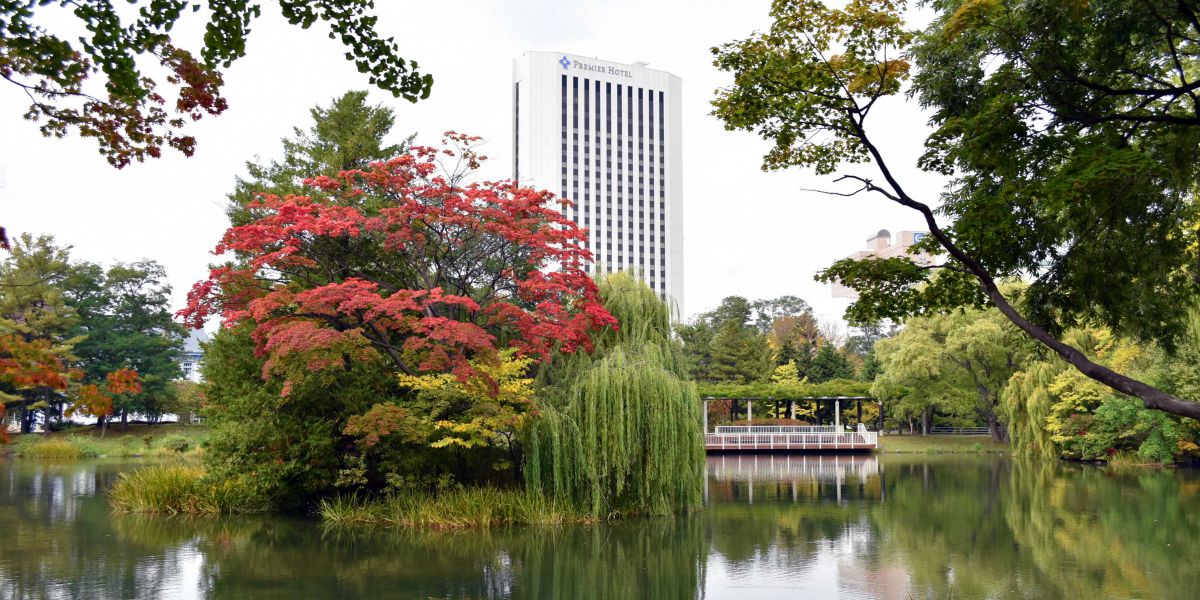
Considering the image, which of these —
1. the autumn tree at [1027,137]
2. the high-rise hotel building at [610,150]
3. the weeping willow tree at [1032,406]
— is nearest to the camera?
the autumn tree at [1027,137]

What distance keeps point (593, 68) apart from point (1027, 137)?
3253 inches

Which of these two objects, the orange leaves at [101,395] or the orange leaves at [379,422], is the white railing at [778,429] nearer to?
the orange leaves at [379,422]

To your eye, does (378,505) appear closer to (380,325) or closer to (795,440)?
(380,325)

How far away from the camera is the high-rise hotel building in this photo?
276ft

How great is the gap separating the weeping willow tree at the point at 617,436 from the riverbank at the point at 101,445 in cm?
1805

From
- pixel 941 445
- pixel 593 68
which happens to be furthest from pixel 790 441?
pixel 593 68

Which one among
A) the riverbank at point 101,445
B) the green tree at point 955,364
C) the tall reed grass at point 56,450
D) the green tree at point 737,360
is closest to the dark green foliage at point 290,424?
the riverbank at point 101,445

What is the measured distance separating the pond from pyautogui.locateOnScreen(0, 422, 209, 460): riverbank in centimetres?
1349

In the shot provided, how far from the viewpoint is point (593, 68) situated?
8725 centimetres

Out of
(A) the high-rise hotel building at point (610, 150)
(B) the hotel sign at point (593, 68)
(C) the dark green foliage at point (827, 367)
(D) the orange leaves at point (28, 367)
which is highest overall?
(B) the hotel sign at point (593, 68)

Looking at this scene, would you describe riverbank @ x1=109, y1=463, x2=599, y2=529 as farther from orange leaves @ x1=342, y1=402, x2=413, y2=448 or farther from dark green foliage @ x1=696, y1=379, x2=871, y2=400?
dark green foliage @ x1=696, y1=379, x2=871, y2=400

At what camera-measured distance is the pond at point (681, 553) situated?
9344mm

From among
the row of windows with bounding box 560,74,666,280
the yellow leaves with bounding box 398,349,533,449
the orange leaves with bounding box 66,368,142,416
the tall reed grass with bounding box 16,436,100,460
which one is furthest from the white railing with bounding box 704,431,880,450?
the row of windows with bounding box 560,74,666,280

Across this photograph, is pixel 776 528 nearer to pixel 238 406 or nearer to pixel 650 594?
pixel 650 594
